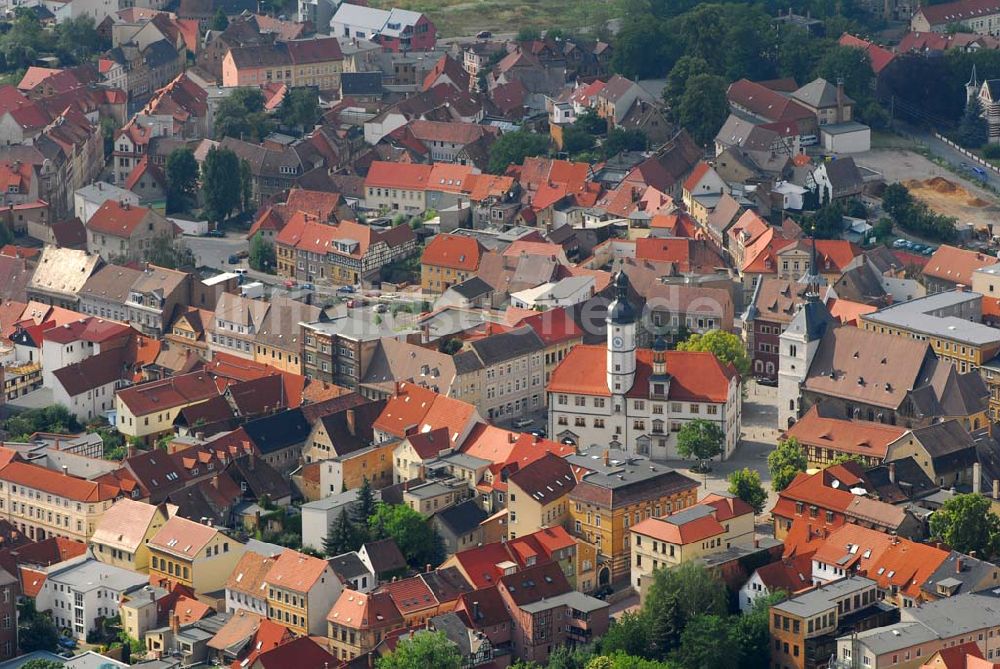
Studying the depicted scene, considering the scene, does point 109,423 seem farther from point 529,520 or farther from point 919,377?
point 919,377

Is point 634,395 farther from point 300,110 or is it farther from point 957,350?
point 300,110

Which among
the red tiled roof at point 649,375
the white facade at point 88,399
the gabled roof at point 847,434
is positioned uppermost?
the red tiled roof at point 649,375

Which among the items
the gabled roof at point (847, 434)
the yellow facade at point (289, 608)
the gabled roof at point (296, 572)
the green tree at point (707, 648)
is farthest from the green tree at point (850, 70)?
the yellow facade at point (289, 608)

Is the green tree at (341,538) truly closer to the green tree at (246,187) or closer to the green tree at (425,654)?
the green tree at (425,654)

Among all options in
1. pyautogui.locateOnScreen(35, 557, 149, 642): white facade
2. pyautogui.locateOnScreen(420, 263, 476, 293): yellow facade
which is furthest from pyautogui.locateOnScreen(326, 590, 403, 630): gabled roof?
pyautogui.locateOnScreen(420, 263, 476, 293): yellow facade

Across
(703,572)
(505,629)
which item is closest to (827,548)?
(703,572)

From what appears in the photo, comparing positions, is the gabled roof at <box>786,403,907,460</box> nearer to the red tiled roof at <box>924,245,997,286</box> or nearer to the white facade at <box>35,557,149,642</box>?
the red tiled roof at <box>924,245,997,286</box>
